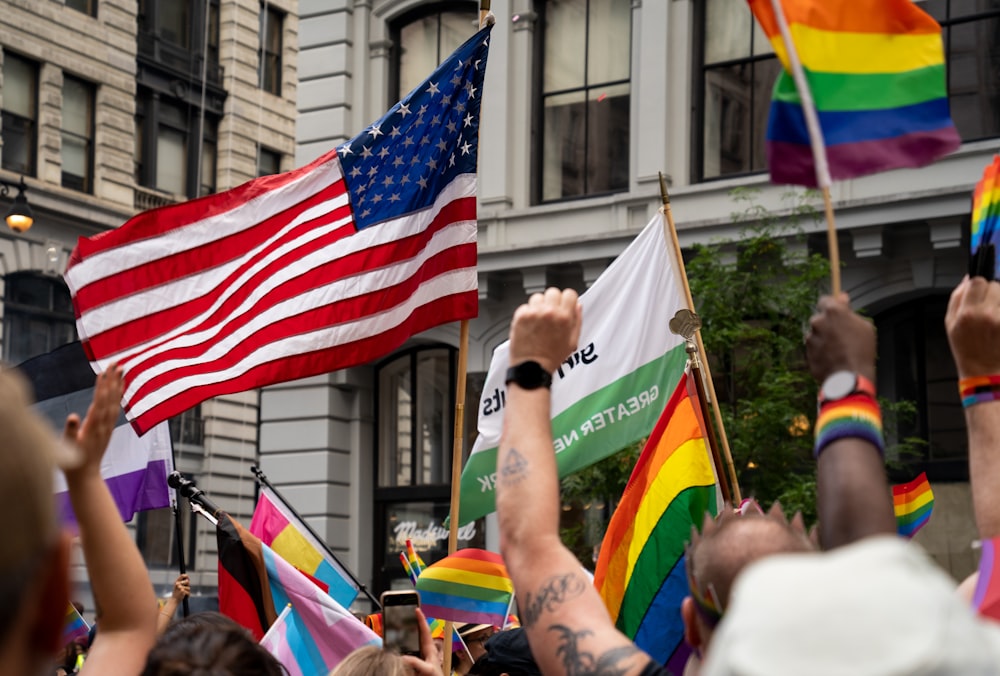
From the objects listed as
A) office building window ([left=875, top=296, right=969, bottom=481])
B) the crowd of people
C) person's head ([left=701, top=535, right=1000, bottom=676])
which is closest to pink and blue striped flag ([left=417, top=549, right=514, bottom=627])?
the crowd of people

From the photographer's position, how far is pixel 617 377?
9211mm

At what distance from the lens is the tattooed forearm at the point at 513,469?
10.6 ft

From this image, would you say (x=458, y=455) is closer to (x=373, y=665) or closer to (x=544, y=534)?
(x=373, y=665)

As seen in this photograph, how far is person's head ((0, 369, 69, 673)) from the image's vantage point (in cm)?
161

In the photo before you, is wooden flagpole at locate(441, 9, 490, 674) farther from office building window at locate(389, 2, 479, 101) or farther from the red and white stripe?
office building window at locate(389, 2, 479, 101)

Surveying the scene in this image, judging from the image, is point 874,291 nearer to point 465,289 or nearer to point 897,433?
point 897,433

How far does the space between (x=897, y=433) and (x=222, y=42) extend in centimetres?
2572

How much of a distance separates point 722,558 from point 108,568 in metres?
1.33

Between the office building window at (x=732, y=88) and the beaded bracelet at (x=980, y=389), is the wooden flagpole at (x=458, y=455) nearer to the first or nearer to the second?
the beaded bracelet at (x=980, y=389)

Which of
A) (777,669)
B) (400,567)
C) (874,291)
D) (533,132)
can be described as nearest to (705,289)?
(874,291)

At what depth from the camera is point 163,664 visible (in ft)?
11.5

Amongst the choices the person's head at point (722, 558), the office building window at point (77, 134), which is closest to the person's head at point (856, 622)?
the person's head at point (722, 558)

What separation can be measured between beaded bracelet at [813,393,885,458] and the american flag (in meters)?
5.14

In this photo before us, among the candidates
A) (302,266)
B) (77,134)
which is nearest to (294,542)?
(302,266)
